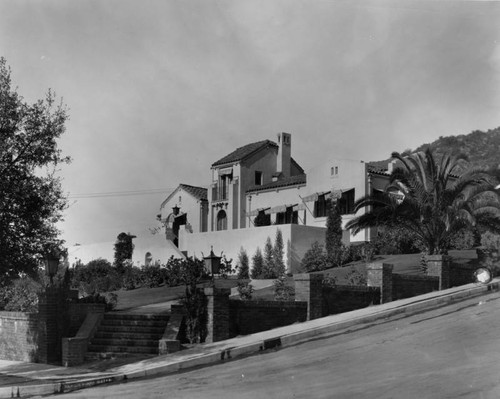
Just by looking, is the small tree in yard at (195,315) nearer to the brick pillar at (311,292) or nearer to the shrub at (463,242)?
the brick pillar at (311,292)

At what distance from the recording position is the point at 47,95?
15.6 meters

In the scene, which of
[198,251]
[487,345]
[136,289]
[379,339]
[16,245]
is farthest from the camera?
[198,251]

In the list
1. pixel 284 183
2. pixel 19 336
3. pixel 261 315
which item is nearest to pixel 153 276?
pixel 284 183

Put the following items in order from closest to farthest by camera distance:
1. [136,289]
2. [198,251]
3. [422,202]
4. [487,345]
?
[487,345], [422,202], [136,289], [198,251]

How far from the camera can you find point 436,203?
21859mm

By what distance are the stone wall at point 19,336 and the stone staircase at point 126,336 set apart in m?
1.56

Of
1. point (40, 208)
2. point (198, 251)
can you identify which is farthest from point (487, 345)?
Answer: point (198, 251)

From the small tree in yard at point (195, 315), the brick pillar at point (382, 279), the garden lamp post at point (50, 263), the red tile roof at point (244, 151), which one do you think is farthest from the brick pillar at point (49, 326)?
the red tile roof at point (244, 151)

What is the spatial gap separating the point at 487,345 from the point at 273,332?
18.0ft

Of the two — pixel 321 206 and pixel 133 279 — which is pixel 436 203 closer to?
pixel 321 206

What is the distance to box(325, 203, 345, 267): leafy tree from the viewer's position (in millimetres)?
28438

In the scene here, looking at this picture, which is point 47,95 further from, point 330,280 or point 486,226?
point 486,226

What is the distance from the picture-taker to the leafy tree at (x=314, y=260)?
2778 cm

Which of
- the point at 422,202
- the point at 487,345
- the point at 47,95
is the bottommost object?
the point at 487,345
